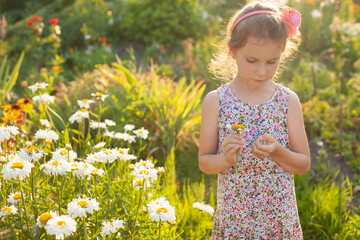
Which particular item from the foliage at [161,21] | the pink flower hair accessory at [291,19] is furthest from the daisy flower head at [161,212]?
the foliage at [161,21]

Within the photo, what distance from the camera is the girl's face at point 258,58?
1767mm

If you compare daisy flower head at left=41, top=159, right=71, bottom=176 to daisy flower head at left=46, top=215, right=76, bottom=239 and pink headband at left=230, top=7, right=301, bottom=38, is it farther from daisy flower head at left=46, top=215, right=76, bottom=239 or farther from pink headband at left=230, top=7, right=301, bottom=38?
pink headband at left=230, top=7, right=301, bottom=38

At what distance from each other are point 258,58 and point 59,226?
107 cm

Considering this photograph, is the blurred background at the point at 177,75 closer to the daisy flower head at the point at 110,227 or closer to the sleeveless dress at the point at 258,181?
the sleeveless dress at the point at 258,181

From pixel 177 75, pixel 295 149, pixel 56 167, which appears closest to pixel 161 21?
pixel 177 75

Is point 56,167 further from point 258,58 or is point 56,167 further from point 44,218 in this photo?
point 258,58

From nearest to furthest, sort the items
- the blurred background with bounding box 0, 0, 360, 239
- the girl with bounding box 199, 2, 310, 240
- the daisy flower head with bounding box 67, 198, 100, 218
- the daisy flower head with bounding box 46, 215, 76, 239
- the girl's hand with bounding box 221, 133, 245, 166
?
1. the daisy flower head with bounding box 46, 215, 76, 239
2. the daisy flower head with bounding box 67, 198, 100, 218
3. the girl's hand with bounding box 221, 133, 245, 166
4. the girl with bounding box 199, 2, 310, 240
5. the blurred background with bounding box 0, 0, 360, 239

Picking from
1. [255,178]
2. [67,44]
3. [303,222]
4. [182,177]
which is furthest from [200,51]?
[255,178]

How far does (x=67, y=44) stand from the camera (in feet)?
23.8

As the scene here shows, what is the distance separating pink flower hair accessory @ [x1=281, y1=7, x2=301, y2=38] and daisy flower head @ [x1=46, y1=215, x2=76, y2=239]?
1275mm

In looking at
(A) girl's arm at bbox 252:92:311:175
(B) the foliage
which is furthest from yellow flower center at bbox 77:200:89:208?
(B) the foliage

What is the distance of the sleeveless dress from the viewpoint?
197 centimetres

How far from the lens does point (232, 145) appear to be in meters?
1.73

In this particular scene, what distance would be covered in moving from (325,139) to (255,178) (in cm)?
276
